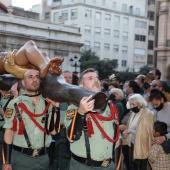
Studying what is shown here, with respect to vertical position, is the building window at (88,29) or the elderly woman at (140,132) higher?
the building window at (88,29)

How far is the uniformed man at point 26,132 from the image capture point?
5.41 meters

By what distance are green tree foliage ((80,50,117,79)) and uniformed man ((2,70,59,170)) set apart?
46.3 meters

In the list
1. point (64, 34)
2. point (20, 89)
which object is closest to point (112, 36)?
point (64, 34)

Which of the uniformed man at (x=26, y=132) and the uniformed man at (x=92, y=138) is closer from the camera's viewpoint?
the uniformed man at (x=92, y=138)

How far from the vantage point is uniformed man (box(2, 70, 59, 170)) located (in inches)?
213

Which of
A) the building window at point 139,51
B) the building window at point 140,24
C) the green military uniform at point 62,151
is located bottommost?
the green military uniform at point 62,151

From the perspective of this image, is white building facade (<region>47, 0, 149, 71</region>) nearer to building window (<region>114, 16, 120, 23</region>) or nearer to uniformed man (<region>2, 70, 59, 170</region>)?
building window (<region>114, 16, 120, 23</region>)

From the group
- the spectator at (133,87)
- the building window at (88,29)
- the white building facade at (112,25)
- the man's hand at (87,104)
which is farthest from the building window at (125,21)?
the man's hand at (87,104)

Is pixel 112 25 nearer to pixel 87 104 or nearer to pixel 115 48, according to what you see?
pixel 115 48

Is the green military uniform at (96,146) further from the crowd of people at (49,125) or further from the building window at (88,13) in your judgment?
the building window at (88,13)

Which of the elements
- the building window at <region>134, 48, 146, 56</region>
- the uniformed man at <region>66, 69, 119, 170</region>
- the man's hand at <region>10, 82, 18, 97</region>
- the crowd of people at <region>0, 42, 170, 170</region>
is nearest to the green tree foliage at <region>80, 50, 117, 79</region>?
the building window at <region>134, 48, 146, 56</region>

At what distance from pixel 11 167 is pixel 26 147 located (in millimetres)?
323

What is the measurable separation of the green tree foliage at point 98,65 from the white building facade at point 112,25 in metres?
7.48

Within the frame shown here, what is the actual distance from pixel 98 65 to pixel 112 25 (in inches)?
624
